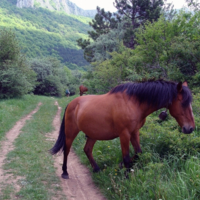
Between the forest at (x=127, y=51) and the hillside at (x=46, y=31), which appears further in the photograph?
the hillside at (x=46, y=31)

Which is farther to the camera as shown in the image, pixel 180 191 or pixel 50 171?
pixel 50 171

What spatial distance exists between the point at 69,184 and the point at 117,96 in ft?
7.12

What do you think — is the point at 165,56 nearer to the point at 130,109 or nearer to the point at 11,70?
the point at 130,109

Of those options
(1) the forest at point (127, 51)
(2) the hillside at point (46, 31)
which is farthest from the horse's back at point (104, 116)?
(2) the hillside at point (46, 31)

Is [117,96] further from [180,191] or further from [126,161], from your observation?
[180,191]

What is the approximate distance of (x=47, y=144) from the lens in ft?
24.2

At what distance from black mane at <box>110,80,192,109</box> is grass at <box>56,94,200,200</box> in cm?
103

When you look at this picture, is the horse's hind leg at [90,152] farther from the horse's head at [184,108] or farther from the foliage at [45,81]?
the foliage at [45,81]

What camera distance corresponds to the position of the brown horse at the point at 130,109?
3617 millimetres

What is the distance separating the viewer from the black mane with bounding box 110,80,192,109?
364 centimetres

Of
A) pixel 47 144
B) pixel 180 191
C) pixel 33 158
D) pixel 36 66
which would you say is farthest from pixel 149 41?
pixel 36 66

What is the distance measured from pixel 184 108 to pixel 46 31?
11868 centimetres

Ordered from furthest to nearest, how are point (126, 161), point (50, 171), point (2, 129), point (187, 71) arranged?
1. point (2, 129)
2. point (187, 71)
3. point (50, 171)
4. point (126, 161)

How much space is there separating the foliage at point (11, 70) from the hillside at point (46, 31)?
40.4m
